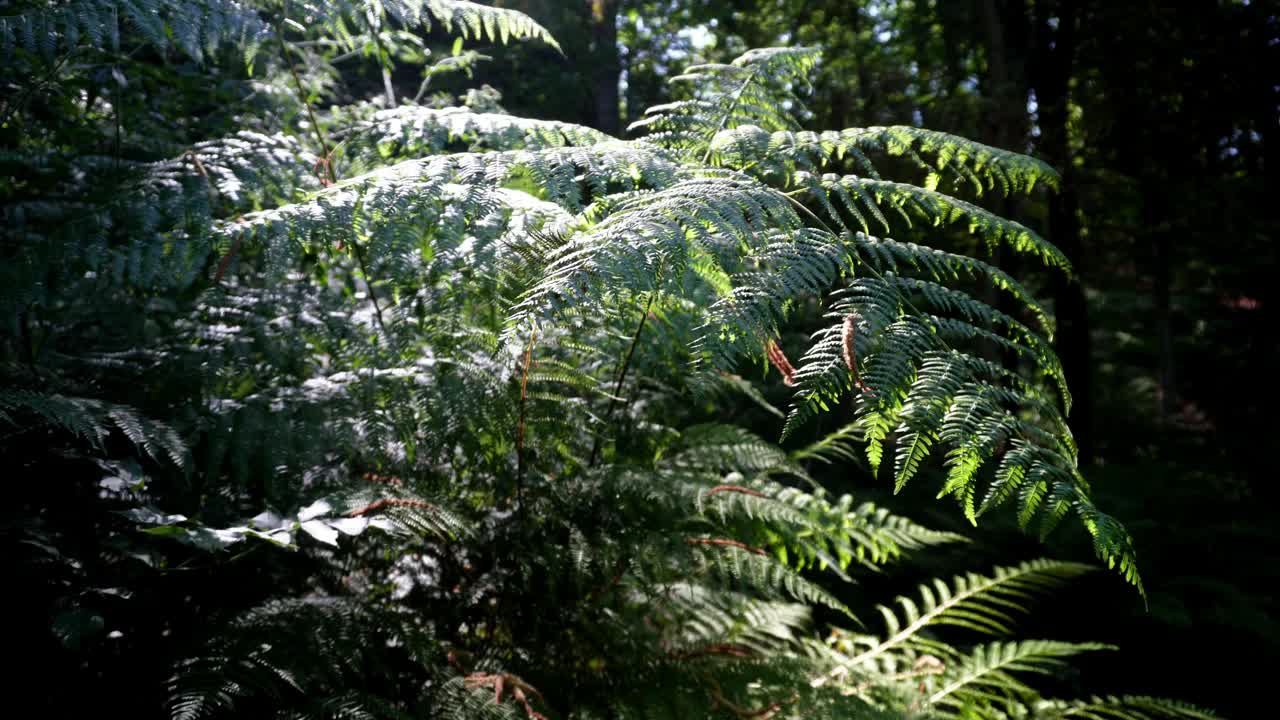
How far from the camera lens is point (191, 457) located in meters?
1.26

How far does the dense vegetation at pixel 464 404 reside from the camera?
112 cm

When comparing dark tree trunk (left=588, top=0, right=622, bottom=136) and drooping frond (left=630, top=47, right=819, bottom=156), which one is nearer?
drooping frond (left=630, top=47, right=819, bottom=156)

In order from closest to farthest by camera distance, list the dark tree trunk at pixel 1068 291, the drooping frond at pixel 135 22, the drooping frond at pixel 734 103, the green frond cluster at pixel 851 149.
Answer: the drooping frond at pixel 135 22, the green frond cluster at pixel 851 149, the drooping frond at pixel 734 103, the dark tree trunk at pixel 1068 291

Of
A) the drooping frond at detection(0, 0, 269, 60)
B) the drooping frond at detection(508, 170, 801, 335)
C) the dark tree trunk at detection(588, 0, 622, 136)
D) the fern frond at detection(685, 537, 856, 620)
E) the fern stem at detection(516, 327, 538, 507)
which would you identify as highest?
the dark tree trunk at detection(588, 0, 622, 136)

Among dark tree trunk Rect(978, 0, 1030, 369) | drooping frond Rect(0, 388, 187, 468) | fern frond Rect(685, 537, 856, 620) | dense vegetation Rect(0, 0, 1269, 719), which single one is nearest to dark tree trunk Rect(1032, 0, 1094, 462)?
dark tree trunk Rect(978, 0, 1030, 369)

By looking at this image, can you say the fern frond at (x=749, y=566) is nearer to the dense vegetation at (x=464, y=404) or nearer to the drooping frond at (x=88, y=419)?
the dense vegetation at (x=464, y=404)

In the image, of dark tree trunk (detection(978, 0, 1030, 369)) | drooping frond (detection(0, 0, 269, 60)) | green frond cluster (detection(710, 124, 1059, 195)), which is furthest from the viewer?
dark tree trunk (detection(978, 0, 1030, 369))

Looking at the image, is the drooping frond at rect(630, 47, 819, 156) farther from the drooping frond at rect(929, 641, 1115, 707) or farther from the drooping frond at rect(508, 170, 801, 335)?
the drooping frond at rect(929, 641, 1115, 707)

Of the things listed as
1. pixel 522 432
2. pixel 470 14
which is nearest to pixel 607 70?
pixel 470 14

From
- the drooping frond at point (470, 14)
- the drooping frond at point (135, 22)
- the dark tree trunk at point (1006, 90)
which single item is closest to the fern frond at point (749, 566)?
the drooping frond at point (470, 14)

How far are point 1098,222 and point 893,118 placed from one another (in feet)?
7.78

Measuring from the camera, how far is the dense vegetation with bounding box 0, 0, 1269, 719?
1117mm

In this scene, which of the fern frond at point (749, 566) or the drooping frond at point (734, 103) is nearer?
the fern frond at point (749, 566)

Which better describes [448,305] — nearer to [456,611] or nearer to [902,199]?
[456,611]
